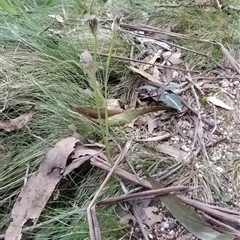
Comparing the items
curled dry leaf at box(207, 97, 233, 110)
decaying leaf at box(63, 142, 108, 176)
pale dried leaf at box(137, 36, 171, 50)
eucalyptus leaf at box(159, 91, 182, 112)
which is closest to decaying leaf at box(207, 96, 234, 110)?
curled dry leaf at box(207, 97, 233, 110)

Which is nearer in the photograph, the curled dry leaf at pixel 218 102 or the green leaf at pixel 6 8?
the curled dry leaf at pixel 218 102

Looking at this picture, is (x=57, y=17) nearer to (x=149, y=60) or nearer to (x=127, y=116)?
(x=149, y=60)

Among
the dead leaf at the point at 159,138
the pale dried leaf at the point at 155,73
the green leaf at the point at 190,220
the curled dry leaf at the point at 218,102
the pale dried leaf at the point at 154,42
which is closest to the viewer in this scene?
the green leaf at the point at 190,220

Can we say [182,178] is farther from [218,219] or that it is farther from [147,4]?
[147,4]

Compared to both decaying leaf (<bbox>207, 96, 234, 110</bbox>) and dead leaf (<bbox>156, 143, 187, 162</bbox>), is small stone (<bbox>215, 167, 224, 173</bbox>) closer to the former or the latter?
dead leaf (<bbox>156, 143, 187, 162</bbox>)

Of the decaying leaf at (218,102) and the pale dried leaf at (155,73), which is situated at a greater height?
the pale dried leaf at (155,73)

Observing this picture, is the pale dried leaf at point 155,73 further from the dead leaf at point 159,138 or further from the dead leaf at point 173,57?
the dead leaf at point 159,138

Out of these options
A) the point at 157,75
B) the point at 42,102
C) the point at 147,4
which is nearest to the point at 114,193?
the point at 42,102

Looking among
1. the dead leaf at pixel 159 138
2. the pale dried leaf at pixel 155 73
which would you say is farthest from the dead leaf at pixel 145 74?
the dead leaf at pixel 159 138
